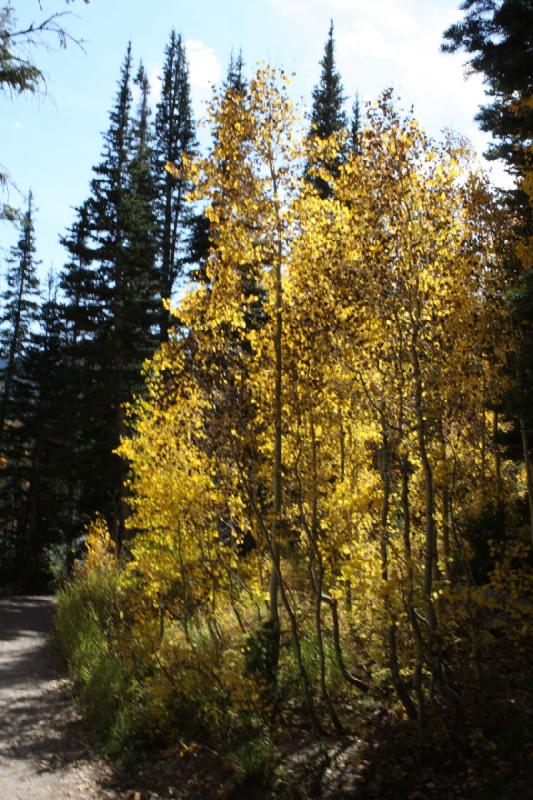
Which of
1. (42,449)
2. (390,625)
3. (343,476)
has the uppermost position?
(42,449)

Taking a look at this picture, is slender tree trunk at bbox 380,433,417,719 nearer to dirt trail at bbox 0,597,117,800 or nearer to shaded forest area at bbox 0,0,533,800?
shaded forest area at bbox 0,0,533,800

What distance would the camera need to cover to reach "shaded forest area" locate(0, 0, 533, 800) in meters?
5.67

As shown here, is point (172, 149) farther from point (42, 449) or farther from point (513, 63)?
point (513, 63)

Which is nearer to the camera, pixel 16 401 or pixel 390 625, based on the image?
pixel 390 625

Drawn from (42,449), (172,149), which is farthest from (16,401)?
(172,149)

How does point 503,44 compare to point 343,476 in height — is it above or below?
above

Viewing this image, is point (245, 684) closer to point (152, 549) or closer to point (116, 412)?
point (152, 549)

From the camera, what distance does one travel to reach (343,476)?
7.43 meters

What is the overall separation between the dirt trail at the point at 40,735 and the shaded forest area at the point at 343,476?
0.36m

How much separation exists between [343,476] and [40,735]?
4917 millimetres

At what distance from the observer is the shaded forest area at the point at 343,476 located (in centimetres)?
567

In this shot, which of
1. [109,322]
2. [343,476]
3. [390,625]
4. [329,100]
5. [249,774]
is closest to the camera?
[390,625]

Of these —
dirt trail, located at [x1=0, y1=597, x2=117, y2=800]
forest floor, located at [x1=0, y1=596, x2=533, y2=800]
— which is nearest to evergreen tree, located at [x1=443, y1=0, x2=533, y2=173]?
forest floor, located at [x1=0, y1=596, x2=533, y2=800]

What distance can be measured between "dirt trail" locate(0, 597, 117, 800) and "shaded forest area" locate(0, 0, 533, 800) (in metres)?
0.36
